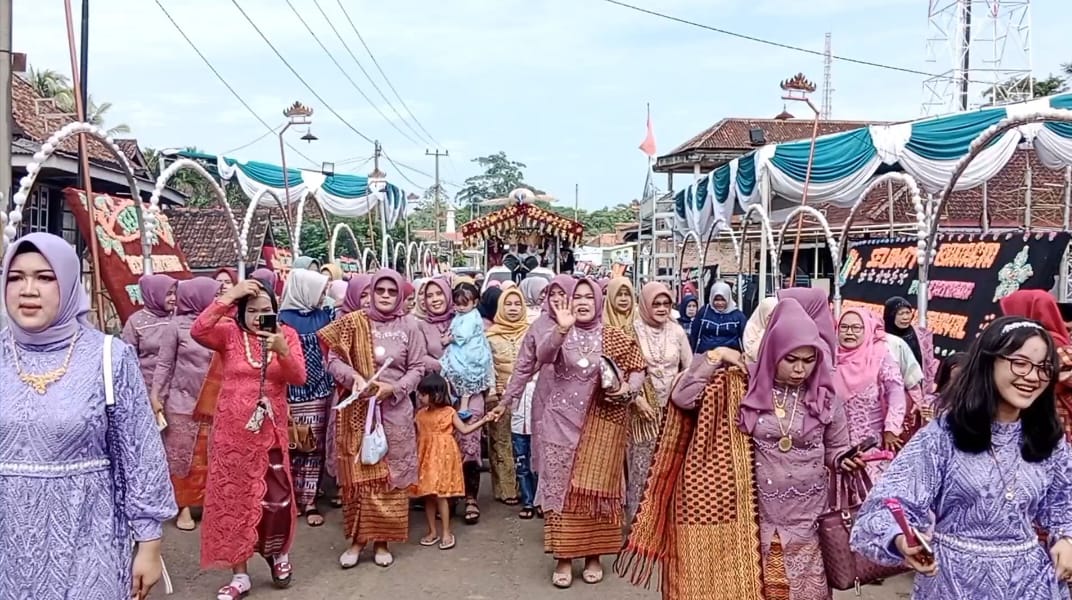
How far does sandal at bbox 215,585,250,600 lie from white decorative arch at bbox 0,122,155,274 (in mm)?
2172

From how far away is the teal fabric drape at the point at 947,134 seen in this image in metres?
10.1

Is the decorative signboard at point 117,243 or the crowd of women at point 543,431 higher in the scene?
the decorative signboard at point 117,243

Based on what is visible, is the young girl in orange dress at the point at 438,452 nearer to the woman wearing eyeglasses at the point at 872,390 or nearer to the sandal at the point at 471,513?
the sandal at the point at 471,513

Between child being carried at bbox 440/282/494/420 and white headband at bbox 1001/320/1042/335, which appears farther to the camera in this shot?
child being carried at bbox 440/282/494/420

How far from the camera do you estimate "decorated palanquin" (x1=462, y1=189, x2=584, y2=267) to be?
57.6 feet

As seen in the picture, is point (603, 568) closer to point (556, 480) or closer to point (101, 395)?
point (556, 480)

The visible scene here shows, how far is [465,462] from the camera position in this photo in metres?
6.17

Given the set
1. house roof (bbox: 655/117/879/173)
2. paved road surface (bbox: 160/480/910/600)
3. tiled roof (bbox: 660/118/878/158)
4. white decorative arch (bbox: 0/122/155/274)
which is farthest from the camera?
tiled roof (bbox: 660/118/878/158)

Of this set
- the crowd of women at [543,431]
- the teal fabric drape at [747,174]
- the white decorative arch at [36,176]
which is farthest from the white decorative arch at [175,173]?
the teal fabric drape at [747,174]

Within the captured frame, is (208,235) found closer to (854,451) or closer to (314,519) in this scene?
(314,519)

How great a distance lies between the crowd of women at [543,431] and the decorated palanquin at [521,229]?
30.9 ft

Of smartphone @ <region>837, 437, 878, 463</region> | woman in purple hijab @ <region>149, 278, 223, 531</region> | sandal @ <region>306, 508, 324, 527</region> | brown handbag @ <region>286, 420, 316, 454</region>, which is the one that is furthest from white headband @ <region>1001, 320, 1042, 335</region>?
sandal @ <region>306, 508, 324, 527</region>

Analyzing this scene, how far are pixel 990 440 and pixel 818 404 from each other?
767mm

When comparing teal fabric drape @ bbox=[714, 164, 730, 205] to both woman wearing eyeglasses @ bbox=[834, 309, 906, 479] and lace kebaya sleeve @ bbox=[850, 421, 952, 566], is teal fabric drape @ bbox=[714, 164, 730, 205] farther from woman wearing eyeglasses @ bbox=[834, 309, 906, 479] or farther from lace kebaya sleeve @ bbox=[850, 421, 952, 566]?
lace kebaya sleeve @ bbox=[850, 421, 952, 566]
